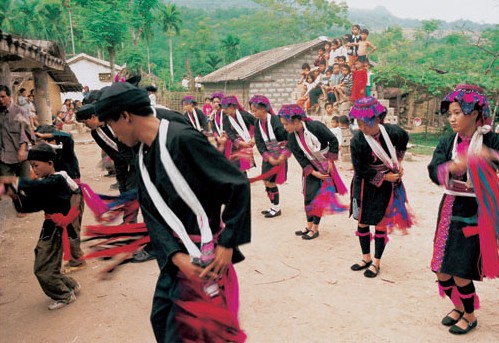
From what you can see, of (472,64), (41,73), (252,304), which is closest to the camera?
(252,304)

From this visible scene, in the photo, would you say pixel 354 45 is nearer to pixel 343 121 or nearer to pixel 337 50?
pixel 337 50

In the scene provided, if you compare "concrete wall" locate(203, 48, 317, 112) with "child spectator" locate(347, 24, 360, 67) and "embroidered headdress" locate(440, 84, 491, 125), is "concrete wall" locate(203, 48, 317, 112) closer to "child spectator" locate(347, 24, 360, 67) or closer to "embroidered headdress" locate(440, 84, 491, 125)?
"child spectator" locate(347, 24, 360, 67)

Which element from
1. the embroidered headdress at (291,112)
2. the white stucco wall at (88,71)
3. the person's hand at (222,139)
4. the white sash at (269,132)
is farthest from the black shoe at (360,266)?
the white stucco wall at (88,71)

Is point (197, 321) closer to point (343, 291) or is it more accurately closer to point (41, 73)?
point (343, 291)

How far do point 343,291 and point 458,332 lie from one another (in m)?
1.15

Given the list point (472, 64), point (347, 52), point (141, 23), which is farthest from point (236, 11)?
point (347, 52)

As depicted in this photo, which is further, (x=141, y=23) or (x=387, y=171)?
(x=141, y=23)

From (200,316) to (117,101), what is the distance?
3.71 feet

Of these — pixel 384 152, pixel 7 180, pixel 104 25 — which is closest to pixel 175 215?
pixel 7 180

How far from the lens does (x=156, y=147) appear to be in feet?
6.90

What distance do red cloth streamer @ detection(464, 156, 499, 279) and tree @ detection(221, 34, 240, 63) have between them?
5158 centimetres

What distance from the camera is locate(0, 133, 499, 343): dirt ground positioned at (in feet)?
12.0

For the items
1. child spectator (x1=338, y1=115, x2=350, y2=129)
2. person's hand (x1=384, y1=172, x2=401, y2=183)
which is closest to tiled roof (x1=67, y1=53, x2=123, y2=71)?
child spectator (x1=338, y1=115, x2=350, y2=129)

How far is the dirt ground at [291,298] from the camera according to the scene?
3.65m
